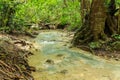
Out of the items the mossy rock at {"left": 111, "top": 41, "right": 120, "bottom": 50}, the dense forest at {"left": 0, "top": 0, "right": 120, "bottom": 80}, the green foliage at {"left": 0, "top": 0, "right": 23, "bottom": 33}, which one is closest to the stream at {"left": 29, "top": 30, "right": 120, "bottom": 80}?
the dense forest at {"left": 0, "top": 0, "right": 120, "bottom": 80}

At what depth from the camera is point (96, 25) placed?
11.7 m

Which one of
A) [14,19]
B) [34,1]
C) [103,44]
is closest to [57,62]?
[103,44]

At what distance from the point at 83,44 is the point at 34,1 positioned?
18.7m

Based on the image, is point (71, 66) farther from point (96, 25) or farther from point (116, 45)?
point (96, 25)

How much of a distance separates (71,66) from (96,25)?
3.68 m

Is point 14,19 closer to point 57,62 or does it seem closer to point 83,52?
point 83,52

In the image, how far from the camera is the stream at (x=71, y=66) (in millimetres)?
7402

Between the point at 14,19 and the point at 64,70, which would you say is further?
the point at 14,19

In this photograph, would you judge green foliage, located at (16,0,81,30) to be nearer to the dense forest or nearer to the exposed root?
the dense forest

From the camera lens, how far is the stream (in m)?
7.40

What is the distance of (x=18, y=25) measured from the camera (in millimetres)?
17031

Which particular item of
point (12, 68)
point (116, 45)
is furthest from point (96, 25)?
point (12, 68)

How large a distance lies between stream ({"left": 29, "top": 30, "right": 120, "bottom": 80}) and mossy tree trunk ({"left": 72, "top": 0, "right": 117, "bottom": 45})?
1.03 meters

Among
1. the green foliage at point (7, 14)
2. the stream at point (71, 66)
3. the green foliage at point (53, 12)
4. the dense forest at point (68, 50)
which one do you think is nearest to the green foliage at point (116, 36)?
the dense forest at point (68, 50)
